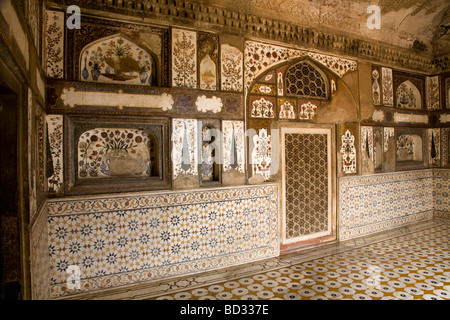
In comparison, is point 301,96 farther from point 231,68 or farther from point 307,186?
point 307,186

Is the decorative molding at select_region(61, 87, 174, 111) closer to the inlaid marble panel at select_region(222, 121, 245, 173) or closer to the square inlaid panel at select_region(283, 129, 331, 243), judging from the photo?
the inlaid marble panel at select_region(222, 121, 245, 173)

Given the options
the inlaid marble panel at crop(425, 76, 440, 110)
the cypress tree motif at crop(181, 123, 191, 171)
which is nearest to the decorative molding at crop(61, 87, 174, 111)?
the cypress tree motif at crop(181, 123, 191, 171)

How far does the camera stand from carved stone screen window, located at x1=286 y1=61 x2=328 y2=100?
12.7 feet

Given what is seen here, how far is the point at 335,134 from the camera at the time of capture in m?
4.23

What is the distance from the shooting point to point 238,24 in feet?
11.2

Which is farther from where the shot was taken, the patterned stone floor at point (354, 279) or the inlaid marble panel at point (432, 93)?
the inlaid marble panel at point (432, 93)

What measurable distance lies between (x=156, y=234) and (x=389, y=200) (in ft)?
13.0

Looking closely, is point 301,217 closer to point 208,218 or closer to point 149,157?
point 208,218

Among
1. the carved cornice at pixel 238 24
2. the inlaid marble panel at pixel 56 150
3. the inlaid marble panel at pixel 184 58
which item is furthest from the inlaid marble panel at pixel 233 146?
the inlaid marble panel at pixel 56 150

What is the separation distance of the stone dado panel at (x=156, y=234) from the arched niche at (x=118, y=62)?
1.22 metres

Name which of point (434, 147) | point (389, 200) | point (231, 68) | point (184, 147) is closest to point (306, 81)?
point (231, 68)

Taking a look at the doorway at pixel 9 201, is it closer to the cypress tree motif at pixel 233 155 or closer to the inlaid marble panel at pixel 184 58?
the inlaid marble panel at pixel 184 58

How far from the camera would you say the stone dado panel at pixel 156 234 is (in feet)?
8.55

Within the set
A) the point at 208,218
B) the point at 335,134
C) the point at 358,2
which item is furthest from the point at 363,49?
the point at 208,218
